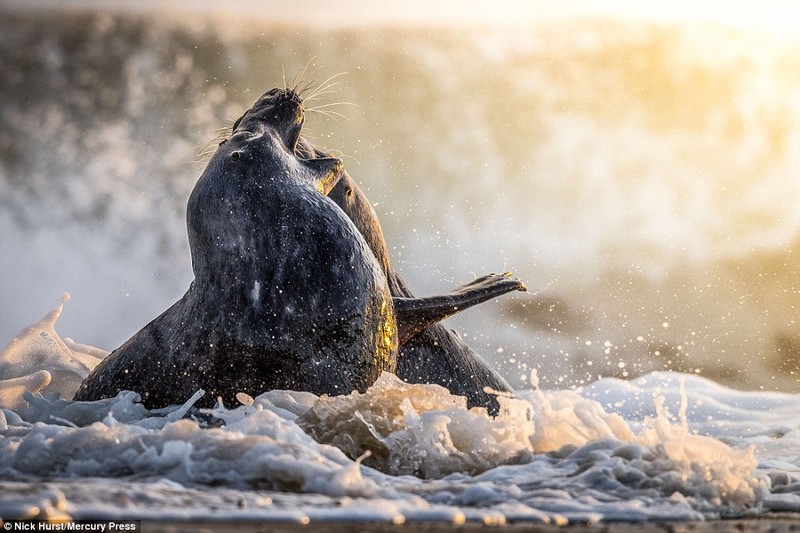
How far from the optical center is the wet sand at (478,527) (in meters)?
3.03

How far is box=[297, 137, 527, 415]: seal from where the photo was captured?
18.9 ft

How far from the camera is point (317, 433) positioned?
4.61m

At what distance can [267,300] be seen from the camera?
5273mm

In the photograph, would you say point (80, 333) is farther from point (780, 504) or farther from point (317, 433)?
point (780, 504)

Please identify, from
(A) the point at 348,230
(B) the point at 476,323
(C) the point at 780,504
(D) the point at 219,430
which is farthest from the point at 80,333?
(C) the point at 780,504

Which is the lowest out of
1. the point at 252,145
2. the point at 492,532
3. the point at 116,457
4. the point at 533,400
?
the point at 492,532

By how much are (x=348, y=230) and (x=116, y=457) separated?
2.00m

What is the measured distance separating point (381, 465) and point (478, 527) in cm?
117

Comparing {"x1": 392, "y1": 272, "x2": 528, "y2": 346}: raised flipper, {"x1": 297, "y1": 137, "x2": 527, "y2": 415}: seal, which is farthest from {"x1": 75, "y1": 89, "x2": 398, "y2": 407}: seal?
{"x1": 297, "y1": 137, "x2": 527, "y2": 415}: seal

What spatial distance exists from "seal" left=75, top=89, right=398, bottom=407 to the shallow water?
6.6 inches

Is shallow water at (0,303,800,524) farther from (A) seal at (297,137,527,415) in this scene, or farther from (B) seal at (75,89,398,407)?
(A) seal at (297,137,527,415)

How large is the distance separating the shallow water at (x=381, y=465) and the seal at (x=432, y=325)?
65cm

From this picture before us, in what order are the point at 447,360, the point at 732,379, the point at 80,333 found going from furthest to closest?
the point at 732,379 < the point at 80,333 < the point at 447,360

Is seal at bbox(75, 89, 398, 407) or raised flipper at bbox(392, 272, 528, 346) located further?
raised flipper at bbox(392, 272, 528, 346)
